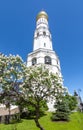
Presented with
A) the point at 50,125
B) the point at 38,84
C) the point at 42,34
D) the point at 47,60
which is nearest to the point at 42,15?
the point at 42,34

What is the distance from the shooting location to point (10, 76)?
20.4 meters

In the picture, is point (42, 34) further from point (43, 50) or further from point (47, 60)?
point (47, 60)

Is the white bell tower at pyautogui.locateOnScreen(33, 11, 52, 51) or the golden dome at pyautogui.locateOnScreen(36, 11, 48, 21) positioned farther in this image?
the golden dome at pyautogui.locateOnScreen(36, 11, 48, 21)

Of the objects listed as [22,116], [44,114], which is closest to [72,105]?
[44,114]

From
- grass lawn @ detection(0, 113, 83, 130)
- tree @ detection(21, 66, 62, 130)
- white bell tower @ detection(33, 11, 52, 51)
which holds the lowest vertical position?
grass lawn @ detection(0, 113, 83, 130)

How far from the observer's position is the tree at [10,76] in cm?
2017

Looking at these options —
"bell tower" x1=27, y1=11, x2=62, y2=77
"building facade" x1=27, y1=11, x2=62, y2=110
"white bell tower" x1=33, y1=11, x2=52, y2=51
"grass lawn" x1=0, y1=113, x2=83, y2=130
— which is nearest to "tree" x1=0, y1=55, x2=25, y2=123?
"grass lawn" x1=0, y1=113, x2=83, y2=130

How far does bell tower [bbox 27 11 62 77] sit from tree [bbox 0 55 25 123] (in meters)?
38.0

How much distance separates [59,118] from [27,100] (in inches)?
917

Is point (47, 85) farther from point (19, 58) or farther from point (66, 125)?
point (66, 125)

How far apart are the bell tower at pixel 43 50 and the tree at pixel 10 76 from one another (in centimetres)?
3799

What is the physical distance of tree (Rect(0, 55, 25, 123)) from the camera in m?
20.2

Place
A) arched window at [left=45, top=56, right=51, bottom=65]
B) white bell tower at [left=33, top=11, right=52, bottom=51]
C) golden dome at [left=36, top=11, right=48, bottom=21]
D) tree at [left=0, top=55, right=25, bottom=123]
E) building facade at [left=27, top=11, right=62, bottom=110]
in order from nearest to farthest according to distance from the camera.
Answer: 1. tree at [left=0, top=55, right=25, bottom=123]
2. building facade at [left=27, top=11, right=62, bottom=110]
3. arched window at [left=45, top=56, right=51, bottom=65]
4. white bell tower at [left=33, top=11, right=52, bottom=51]
5. golden dome at [left=36, top=11, right=48, bottom=21]

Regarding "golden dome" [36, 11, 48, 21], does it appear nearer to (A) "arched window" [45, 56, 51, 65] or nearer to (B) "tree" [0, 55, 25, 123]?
(A) "arched window" [45, 56, 51, 65]
